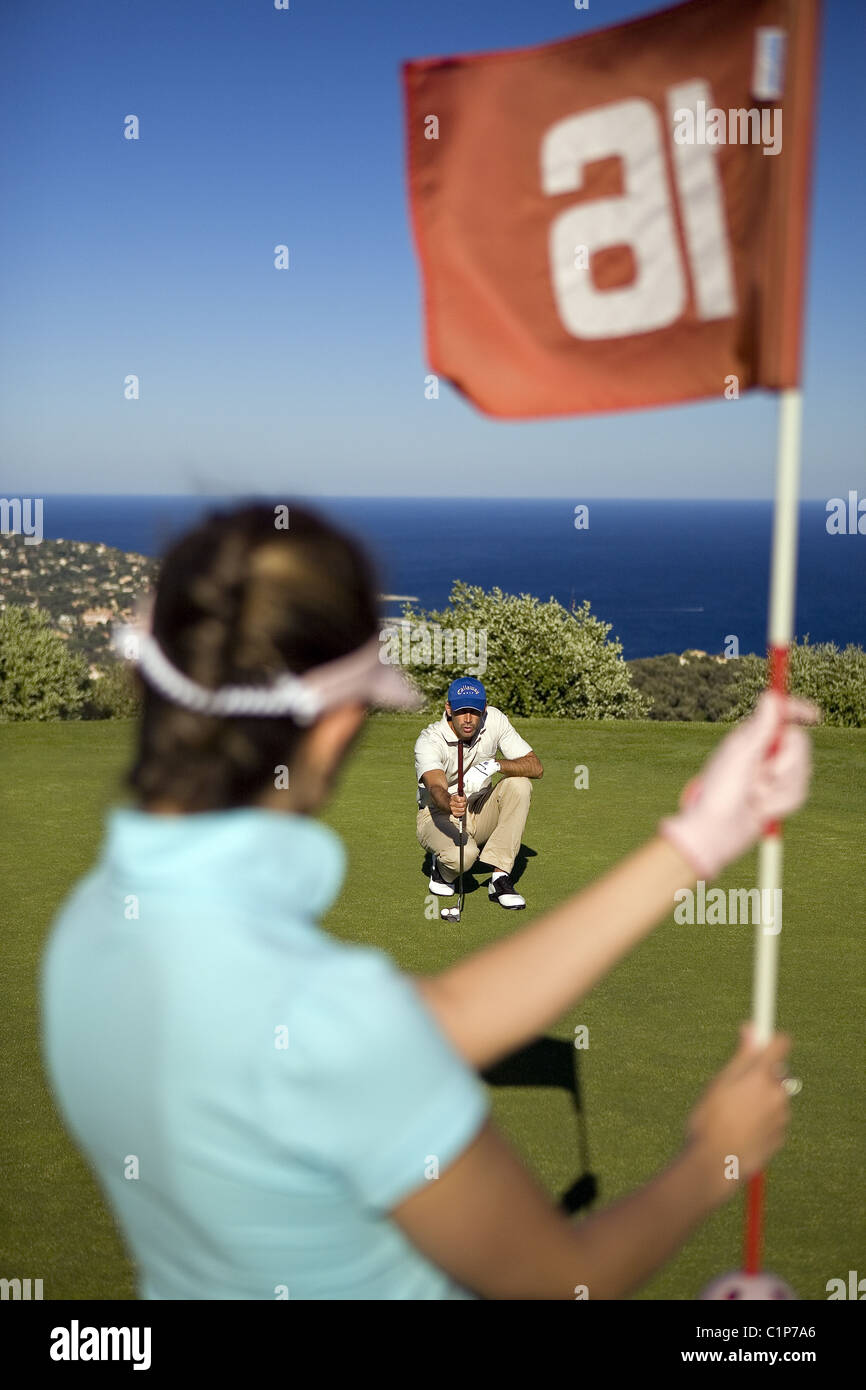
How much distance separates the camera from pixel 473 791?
6.87 metres

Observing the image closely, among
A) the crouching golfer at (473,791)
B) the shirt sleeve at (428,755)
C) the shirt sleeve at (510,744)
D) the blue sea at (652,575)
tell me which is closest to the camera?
the crouching golfer at (473,791)

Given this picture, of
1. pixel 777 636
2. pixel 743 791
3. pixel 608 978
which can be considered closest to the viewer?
pixel 743 791

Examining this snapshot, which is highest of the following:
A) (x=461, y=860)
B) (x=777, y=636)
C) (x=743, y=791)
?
(x=777, y=636)

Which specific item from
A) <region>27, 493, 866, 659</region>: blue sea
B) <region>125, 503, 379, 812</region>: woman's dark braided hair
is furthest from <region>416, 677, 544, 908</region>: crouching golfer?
<region>27, 493, 866, 659</region>: blue sea

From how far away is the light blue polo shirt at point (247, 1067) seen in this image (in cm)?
101

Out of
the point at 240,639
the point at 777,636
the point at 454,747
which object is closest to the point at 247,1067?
the point at 240,639

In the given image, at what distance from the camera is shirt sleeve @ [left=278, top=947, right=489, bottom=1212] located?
1.00 meters

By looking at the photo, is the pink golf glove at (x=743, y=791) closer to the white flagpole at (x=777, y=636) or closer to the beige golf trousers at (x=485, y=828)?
the white flagpole at (x=777, y=636)

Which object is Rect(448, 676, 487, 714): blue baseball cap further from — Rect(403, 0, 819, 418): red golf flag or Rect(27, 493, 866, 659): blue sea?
Rect(27, 493, 866, 659): blue sea

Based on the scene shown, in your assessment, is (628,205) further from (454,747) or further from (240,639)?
(454,747)

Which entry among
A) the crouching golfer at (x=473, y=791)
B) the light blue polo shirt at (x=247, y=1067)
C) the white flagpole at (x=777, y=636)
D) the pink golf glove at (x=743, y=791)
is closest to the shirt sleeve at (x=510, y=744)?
the crouching golfer at (x=473, y=791)

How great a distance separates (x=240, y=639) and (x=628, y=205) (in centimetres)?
120

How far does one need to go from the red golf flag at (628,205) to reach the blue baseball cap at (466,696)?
14.6ft

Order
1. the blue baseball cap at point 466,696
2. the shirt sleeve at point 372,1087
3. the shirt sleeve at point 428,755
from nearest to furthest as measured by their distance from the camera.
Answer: the shirt sleeve at point 372,1087, the blue baseball cap at point 466,696, the shirt sleeve at point 428,755
